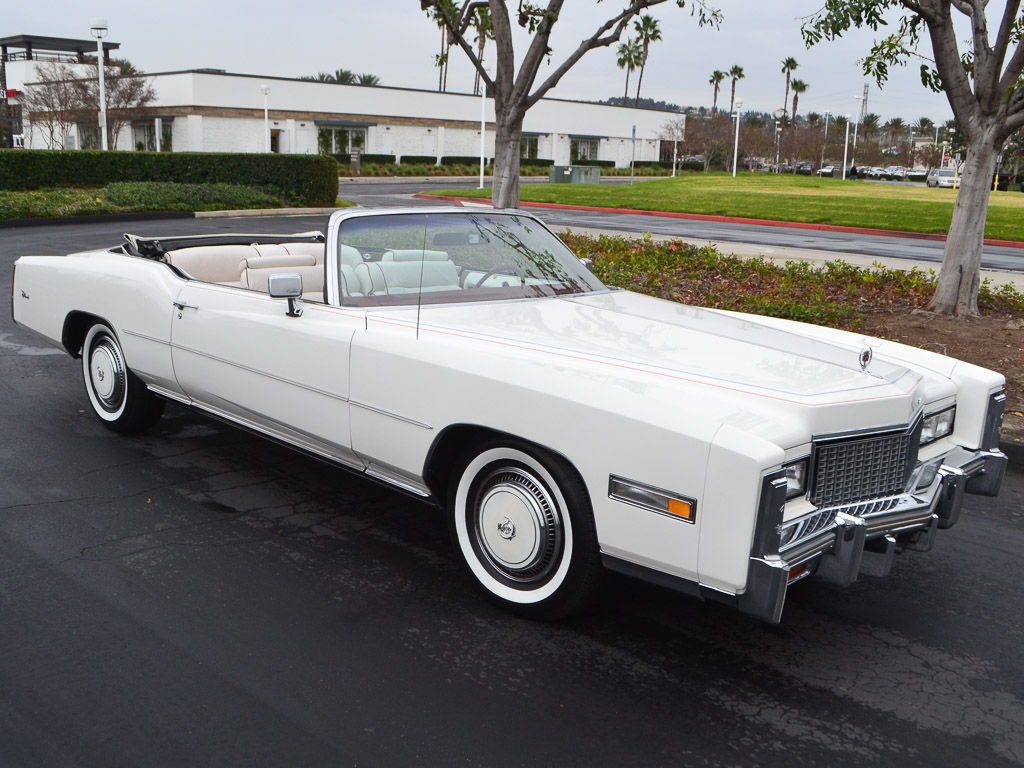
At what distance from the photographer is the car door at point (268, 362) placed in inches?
172

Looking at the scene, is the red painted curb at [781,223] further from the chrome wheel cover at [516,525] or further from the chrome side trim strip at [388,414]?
the chrome wheel cover at [516,525]

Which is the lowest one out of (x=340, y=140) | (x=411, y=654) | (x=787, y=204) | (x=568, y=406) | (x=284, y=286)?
(x=411, y=654)

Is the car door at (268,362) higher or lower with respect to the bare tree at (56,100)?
lower

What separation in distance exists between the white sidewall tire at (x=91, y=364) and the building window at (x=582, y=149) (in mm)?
72356

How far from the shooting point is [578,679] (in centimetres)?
337

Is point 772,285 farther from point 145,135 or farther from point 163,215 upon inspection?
point 145,135

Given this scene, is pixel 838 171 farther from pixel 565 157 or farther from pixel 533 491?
pixel 533 491

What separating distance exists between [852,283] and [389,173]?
47.7 m

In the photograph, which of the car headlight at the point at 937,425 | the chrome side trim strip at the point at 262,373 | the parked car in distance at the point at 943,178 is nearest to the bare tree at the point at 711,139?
the parked car in distance at the point at 943,178

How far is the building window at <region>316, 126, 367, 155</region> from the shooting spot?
58812mm

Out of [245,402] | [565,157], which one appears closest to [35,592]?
[245,402]

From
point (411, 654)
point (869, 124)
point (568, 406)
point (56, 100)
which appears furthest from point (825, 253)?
point (869, 124)

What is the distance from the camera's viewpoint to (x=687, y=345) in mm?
3941

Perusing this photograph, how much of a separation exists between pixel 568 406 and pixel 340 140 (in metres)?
59.7
